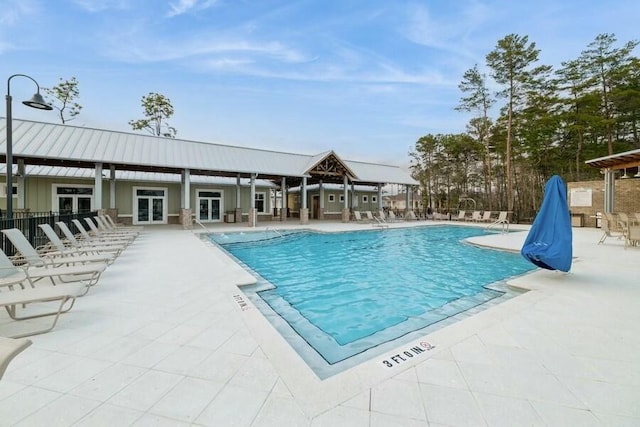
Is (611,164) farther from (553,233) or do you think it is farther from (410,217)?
(410,217)

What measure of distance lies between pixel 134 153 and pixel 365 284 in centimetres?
1353

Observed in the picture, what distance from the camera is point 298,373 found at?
2346 mm

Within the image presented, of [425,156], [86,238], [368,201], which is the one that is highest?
[425,156]

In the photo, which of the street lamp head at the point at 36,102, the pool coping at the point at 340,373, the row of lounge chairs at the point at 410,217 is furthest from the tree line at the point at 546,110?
the street lamp head at the point at 36,102

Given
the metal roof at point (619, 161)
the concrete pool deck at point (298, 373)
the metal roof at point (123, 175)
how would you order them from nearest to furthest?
the concrete pool deck at point (298, 373) → the metal roof at point (619, 161) → the metal roof at point (123, 175)

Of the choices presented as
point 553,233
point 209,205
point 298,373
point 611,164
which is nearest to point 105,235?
point 298,373

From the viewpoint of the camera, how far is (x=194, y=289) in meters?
4.74

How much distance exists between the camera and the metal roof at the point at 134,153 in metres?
12.0

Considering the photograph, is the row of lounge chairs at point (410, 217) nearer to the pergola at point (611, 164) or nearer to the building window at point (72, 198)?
the pergola at point (611, 164)

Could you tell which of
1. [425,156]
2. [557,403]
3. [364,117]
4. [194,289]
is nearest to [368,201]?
[364,117]

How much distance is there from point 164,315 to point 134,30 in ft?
38.9

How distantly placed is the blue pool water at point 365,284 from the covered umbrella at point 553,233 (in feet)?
3.37

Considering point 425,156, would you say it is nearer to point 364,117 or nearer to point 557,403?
point 364,117

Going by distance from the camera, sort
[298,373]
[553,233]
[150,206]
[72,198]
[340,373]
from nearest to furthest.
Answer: [298,373] → [340,373] → [553,233] → [72,198] → [150,206]
